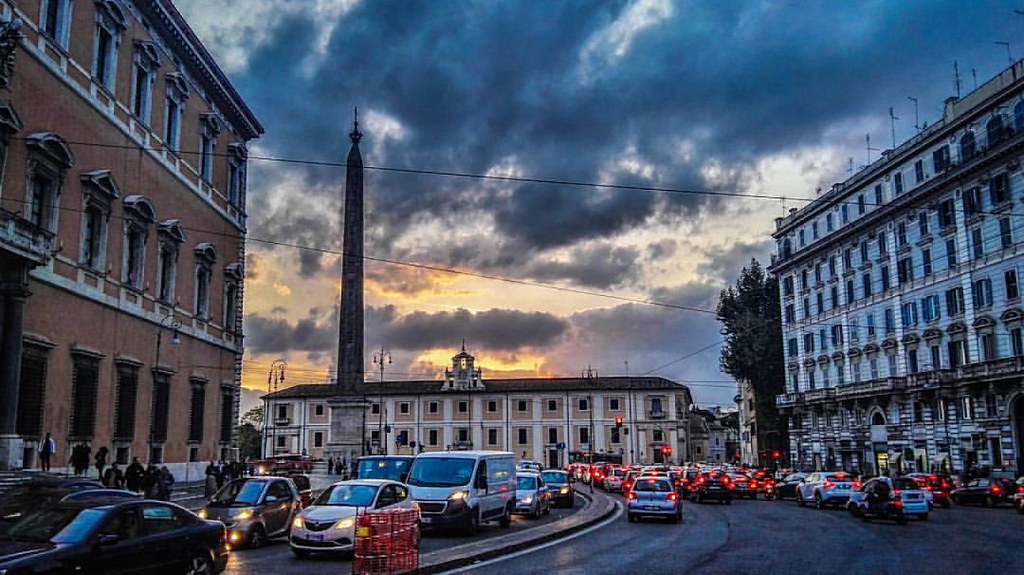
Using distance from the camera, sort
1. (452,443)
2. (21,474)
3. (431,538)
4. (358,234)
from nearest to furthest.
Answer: (431,538)
(21,474)
(358,234)
(452,443)

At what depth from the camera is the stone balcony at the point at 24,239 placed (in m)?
23.2

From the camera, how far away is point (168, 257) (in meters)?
37.3

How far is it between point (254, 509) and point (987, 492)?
33387mm

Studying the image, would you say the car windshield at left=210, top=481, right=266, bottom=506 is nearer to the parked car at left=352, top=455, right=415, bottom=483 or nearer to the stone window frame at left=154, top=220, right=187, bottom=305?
the parked car at left=352, top=455, right=415, bottom=483

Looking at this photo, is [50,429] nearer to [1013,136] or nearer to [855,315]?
[1013,136]

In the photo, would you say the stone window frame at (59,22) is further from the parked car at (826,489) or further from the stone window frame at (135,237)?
the parked car at (826,489)

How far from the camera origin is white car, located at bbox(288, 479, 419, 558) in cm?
1631

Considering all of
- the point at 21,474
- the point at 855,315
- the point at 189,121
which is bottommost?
the point at 21,474

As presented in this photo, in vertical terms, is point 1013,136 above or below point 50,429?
above

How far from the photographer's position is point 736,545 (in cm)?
1939

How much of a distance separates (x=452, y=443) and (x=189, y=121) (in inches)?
2490

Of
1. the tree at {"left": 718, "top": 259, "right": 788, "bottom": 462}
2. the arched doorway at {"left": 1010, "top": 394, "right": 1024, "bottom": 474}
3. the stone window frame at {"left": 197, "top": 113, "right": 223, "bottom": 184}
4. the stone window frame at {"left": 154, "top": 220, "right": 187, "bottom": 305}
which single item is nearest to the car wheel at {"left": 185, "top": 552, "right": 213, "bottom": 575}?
the stone window frame at {"left": 154, "top": 220, "right": 187, "bottom": 305}

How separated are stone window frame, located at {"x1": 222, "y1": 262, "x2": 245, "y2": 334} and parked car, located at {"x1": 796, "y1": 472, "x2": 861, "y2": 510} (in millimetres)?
28498

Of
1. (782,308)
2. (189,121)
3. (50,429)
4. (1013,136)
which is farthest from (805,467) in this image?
(50,429)
